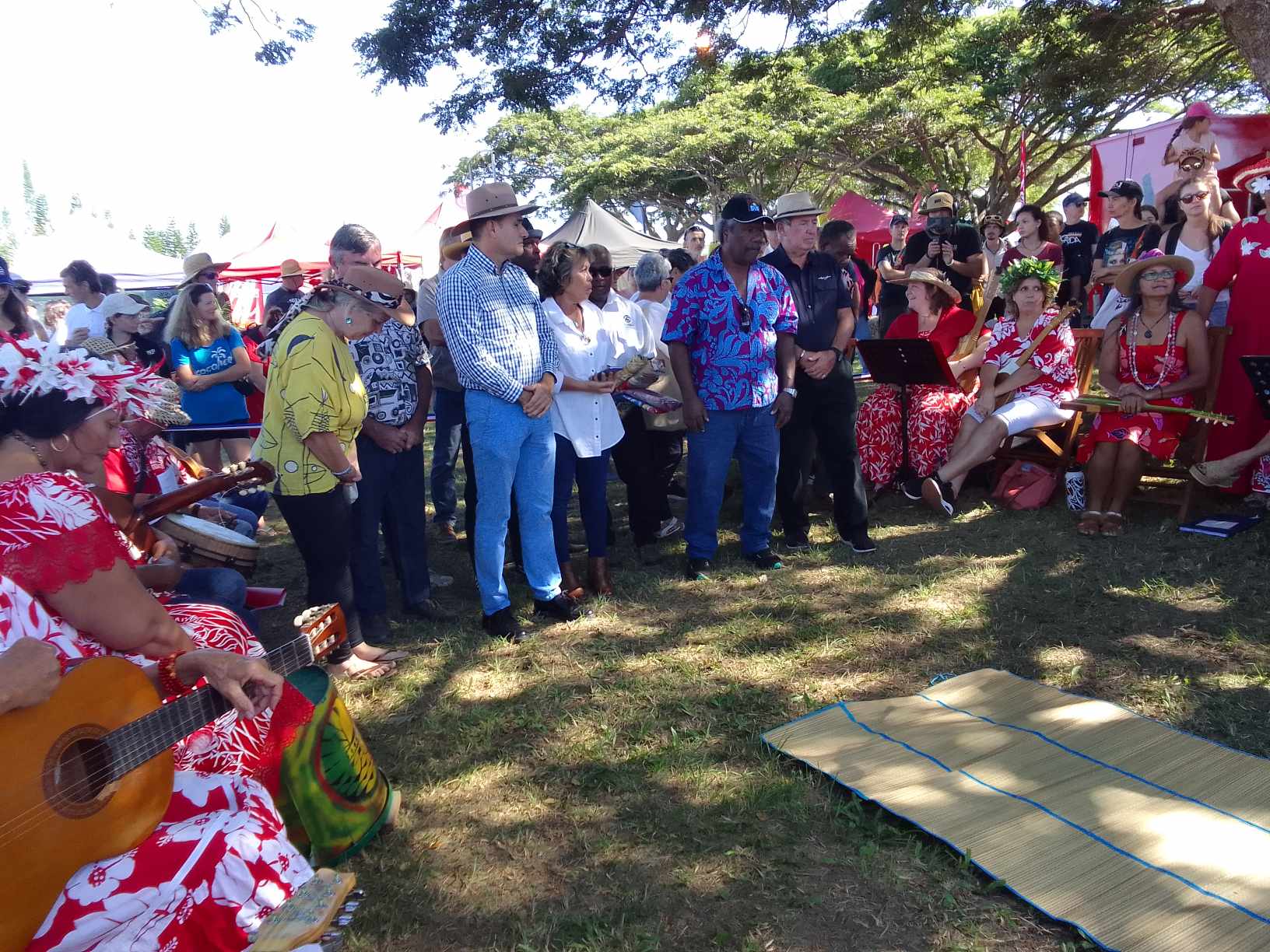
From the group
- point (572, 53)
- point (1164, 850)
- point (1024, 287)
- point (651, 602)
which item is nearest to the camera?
point (1164, 850)

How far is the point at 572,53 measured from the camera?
8.55 m

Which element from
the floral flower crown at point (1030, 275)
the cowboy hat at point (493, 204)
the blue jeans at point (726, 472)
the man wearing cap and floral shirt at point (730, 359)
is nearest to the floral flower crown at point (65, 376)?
the cowboy hat at point (493, 204)

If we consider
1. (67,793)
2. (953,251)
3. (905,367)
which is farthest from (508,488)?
(953,251)

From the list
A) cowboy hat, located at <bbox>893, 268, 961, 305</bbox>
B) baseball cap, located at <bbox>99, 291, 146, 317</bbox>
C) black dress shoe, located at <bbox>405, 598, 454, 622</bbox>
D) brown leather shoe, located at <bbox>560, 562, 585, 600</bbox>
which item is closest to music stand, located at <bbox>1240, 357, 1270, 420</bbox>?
cowboy hat, located at <bbox>893, 268, 961, 305</bbox>

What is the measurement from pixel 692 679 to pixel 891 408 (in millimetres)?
3487

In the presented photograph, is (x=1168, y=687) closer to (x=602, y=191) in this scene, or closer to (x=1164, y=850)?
(x=1164, y=850)

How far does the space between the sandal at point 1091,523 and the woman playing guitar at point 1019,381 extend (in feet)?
2.69

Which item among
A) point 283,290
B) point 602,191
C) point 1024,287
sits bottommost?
point 1024,287

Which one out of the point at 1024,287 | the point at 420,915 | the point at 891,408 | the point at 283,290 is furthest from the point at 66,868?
the point at 283,290

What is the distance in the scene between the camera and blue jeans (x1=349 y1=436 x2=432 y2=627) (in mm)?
4637

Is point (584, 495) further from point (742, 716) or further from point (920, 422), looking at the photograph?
point (920, 422)

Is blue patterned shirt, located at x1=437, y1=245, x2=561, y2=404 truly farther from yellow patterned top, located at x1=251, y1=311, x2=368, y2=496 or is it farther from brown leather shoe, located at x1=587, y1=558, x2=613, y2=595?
brown leather shoe, located at x1=587, y1=558, x2=613, y2=595

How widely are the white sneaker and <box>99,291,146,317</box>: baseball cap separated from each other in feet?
16.8

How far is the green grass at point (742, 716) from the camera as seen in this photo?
2584 mm
